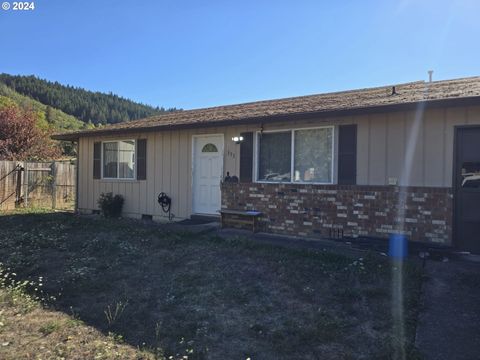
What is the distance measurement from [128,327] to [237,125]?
5.73 metres

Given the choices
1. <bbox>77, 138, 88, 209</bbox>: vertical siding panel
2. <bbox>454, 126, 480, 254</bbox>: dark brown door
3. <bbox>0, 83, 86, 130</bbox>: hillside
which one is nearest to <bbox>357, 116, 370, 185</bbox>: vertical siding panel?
<bbox>454, 126, 480, 254</bbox>: dark brown door

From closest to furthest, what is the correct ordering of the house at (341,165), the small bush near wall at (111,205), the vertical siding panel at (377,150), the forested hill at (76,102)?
the house at (341,165) → the vertical siding panel at (377,150) → the small bush near wall at (111,205) → the forested hill at (76,102)

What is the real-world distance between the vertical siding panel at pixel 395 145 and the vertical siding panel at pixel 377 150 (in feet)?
0.24

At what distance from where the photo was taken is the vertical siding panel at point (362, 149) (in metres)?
7.19

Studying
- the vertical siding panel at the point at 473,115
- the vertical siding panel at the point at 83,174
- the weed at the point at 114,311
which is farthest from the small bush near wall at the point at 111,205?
the vertical siding panel at the point at 473,115

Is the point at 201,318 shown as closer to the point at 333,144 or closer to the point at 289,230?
the point at 289,230

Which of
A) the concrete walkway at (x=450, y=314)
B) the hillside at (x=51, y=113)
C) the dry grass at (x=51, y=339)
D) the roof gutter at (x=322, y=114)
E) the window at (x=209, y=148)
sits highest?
the hillside at (x=51, y=113)

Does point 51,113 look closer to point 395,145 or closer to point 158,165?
point 158,165

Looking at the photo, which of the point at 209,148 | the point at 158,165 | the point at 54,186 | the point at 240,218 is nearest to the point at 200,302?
the point at 240,218

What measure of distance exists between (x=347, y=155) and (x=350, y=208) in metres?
1.02

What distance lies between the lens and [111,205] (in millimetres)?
11133

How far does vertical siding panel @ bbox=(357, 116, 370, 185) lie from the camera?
7.19 meters

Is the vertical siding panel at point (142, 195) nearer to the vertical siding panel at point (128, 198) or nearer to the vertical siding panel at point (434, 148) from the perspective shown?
the vertical siding panel at point (128, 198)

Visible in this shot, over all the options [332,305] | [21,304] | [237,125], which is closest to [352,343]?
[332,305]
